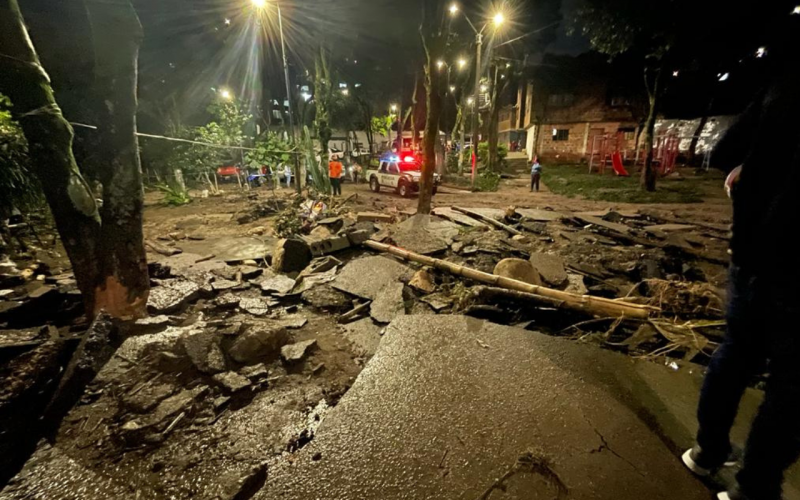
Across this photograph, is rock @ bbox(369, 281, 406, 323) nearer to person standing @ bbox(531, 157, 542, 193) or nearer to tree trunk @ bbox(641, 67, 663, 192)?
person standing @ bbox(531, 157, 542, 193)

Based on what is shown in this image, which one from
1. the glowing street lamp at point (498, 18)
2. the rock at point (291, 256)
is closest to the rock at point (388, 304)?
the rock at point (291, 256)

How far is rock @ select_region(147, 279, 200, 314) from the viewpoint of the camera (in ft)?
11.8

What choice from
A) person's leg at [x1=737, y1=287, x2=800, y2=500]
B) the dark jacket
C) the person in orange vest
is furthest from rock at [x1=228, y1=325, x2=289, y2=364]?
the person in orange vest

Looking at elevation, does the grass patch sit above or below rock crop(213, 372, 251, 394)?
above

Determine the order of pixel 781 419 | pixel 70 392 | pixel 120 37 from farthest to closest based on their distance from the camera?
1. pixel 120 37
2. pixel 70 392
3. pixel 781 419

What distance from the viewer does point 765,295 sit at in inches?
55.1

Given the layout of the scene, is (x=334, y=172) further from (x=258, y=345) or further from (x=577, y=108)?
(x=577, y=108)

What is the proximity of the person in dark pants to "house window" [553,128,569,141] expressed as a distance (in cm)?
3162

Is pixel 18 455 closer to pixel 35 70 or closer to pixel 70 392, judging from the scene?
pixel 70 392

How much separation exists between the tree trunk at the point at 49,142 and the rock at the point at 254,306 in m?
1.45

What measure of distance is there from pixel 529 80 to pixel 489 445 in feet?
116

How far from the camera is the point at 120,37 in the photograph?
2.92 meters

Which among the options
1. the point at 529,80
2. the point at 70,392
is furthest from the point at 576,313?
the point at 529,80

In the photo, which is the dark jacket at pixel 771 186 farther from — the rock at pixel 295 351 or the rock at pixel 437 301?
the rock at pixel 295 351
